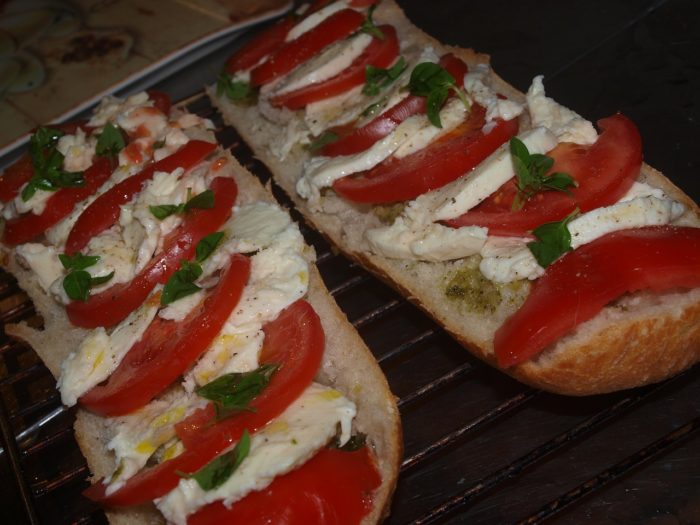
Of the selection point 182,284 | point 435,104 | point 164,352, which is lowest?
point 164,352

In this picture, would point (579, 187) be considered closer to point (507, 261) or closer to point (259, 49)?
point (507, 261)

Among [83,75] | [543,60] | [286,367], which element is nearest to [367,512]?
[286,367]

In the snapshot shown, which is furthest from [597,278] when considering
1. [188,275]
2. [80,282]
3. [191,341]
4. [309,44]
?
[309,44]

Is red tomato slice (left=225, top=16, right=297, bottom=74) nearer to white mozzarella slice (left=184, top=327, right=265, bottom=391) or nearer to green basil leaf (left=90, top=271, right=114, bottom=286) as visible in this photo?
green basil leaf (left=90, top=271, right=114, bottom=286)

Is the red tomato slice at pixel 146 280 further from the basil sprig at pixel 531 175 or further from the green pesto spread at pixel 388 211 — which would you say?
the basil sprig at pixel 531 175

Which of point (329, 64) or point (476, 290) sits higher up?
point (329, 64)

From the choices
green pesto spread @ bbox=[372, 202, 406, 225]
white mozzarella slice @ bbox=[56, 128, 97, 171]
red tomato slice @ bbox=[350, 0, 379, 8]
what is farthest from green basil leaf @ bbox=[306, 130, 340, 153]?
white mozzarella slice @ bbox=[56, 128, 97, 171]

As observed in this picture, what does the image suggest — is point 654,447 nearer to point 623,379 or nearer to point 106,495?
point 623,379
